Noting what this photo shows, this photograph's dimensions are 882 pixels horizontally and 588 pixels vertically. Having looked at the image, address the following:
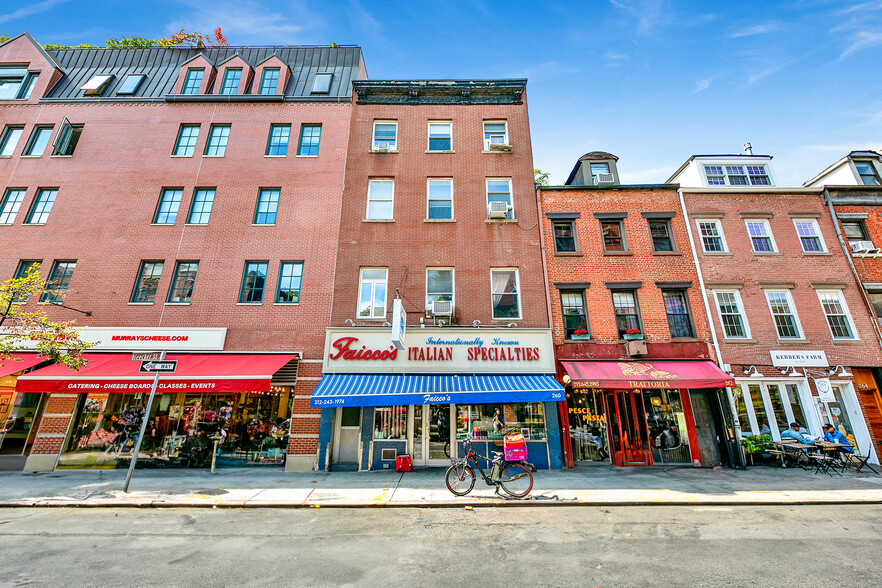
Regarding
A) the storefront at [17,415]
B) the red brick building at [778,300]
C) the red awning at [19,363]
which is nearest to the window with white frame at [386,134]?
the red brick building at [778,300]

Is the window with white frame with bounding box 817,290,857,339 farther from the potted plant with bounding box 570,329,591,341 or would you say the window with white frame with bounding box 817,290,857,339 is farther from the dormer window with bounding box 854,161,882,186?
the potted plant with bounding box 570,329,591,341

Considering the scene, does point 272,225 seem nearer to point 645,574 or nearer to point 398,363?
point 398,363

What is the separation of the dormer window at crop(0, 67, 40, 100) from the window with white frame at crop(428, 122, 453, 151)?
20785mm

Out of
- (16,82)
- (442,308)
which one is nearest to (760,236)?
(442,308)

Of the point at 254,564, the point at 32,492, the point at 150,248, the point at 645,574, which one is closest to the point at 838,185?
the point at 645,574

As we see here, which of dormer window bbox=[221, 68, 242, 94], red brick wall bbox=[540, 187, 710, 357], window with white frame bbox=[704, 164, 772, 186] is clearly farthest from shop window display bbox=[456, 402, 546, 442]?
dormer window bbox=[221, 68, 242, 94]

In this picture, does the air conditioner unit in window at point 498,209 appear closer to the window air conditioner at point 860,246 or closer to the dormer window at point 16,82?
the window air conditioner at point 860,246

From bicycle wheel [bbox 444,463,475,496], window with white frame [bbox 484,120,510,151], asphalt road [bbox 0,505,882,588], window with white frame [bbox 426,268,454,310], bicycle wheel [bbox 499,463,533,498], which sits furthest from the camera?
window with white frame [bbox 484,120,510,151]

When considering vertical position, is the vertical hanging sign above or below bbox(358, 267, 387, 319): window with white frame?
below

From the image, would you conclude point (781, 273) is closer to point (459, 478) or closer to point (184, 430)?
point (459, 478)

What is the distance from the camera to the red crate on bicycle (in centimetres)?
952

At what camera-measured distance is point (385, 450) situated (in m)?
12.9

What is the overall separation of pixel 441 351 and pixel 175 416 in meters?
10.6

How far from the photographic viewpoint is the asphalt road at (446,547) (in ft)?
17.0
